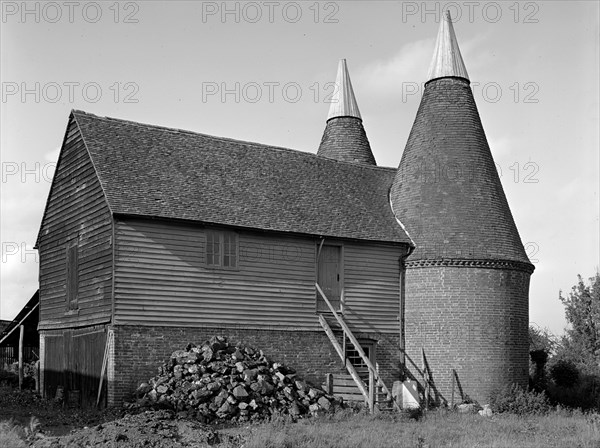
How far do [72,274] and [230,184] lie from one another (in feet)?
17.6

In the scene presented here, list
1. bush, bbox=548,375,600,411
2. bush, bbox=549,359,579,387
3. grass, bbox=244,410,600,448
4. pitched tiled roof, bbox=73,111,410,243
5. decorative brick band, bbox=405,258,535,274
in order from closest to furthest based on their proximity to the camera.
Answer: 1. grass, bbox=244,410,600,448
2. pitched tiled roof, bbox=73,111,410,243
3. decorative brick band, bbox=405,258,535,274
4. bush, bbox=548,375,600,411
5. bush, bbox=549,359,579,387

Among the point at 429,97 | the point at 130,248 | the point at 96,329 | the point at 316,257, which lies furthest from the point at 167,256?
the point at 429,97

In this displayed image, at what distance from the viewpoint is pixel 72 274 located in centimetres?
2305

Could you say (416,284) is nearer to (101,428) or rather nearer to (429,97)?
(429,97)

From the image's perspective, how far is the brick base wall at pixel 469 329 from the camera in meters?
23.4

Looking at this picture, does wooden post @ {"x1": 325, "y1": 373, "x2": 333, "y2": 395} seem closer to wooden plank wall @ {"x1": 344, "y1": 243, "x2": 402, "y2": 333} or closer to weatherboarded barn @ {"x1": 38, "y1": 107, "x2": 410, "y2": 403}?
weatherboarded barn @ {"x1": 38, "y1": 107, "x2": 410, "y2": 403}

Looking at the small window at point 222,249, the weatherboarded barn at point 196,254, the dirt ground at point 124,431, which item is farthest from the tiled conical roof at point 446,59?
the dirt ground at point 124,431

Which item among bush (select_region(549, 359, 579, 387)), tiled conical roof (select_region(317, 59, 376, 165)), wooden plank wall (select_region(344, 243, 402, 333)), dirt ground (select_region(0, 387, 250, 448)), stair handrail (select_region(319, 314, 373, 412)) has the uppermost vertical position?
tiled conical roof (select_region(317, 59, 376, 165))

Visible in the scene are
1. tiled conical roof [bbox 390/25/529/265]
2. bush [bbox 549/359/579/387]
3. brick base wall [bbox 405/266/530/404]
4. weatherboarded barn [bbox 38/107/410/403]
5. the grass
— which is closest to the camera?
the grass

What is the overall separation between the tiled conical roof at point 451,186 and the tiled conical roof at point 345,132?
6.45 m

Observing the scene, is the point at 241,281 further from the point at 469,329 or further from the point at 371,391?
the point at 469,329

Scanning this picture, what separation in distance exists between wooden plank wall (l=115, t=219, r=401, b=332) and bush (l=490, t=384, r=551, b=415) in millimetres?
3758

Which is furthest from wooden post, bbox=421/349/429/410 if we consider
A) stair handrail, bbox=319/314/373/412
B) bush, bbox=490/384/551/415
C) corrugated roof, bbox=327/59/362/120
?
corrugated roof, bbox=327/59/362/120

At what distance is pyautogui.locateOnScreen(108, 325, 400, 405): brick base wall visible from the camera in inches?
779
